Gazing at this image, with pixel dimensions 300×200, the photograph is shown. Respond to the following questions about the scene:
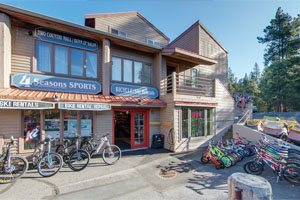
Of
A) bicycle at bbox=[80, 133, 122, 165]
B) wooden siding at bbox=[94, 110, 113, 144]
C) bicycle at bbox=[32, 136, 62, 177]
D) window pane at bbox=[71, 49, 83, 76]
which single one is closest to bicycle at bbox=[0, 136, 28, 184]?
bicycle at bbox=[32, 136, 62, 177]

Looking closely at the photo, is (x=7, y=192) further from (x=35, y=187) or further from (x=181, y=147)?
(x=181, y=147)

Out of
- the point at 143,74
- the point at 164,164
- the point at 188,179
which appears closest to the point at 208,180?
the point at 188,179

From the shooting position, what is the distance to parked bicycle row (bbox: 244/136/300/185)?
160 inches

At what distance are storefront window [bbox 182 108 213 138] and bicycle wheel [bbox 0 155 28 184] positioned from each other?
6.74 metres

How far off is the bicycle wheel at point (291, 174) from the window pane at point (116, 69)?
752 cm

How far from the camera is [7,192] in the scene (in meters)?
3.57

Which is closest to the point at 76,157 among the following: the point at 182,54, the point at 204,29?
the point at 182,54

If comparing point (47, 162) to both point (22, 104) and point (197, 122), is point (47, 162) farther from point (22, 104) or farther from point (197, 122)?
point (197, 122)

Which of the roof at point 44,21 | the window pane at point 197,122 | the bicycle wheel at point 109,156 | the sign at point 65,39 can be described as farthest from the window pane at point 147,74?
the bicycle wheel at point 109,156

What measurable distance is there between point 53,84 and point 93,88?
163 centimetres

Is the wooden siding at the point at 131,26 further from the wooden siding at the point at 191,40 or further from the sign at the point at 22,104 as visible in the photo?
the sign at the point at 22,104

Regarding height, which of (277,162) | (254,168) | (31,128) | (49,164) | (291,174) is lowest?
(254,168)

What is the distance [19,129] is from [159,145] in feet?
20.2

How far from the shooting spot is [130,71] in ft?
26.2
